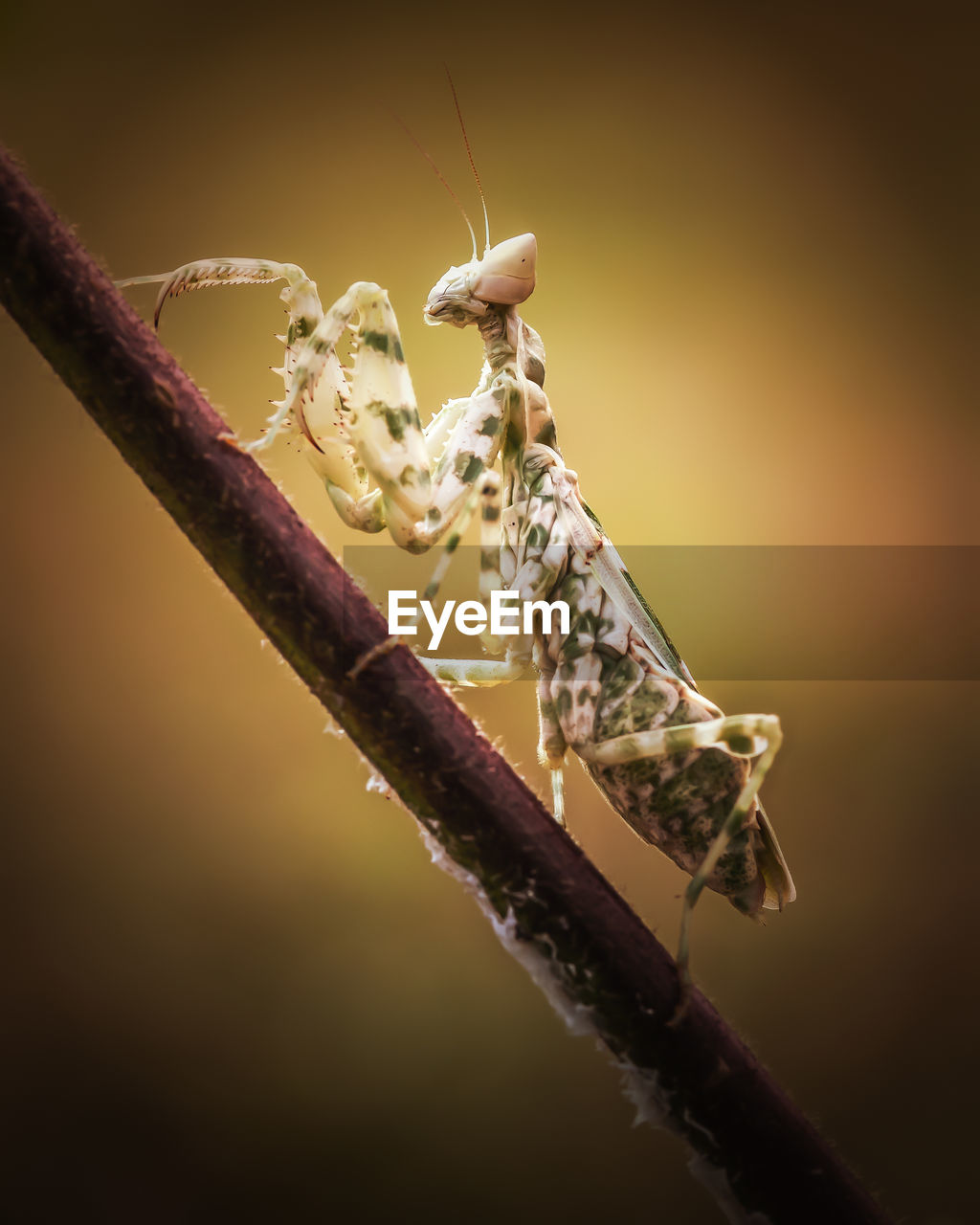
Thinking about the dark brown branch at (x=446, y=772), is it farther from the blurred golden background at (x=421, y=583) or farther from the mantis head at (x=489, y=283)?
the blurred golden background at (x=421, y=583)

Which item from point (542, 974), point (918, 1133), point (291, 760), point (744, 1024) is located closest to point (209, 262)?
point (542, 974)

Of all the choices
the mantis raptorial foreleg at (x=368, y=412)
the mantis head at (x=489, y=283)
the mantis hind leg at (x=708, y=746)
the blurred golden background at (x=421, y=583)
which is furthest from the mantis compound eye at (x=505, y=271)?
the blurred golden background at (x=421, y=583)

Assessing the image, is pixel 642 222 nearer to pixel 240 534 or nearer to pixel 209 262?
pixel 209 262

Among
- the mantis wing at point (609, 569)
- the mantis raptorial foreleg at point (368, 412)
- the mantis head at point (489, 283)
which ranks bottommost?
the mantis wing at point (609, 569)

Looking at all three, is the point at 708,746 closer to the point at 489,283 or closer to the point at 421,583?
the point at 489,283

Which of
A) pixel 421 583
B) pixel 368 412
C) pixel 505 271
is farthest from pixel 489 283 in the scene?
pixel 421 583

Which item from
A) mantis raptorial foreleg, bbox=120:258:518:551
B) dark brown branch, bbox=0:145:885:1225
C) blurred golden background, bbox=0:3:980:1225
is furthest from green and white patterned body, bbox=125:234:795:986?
blurred golden background, bbox=0:3:980:1225
